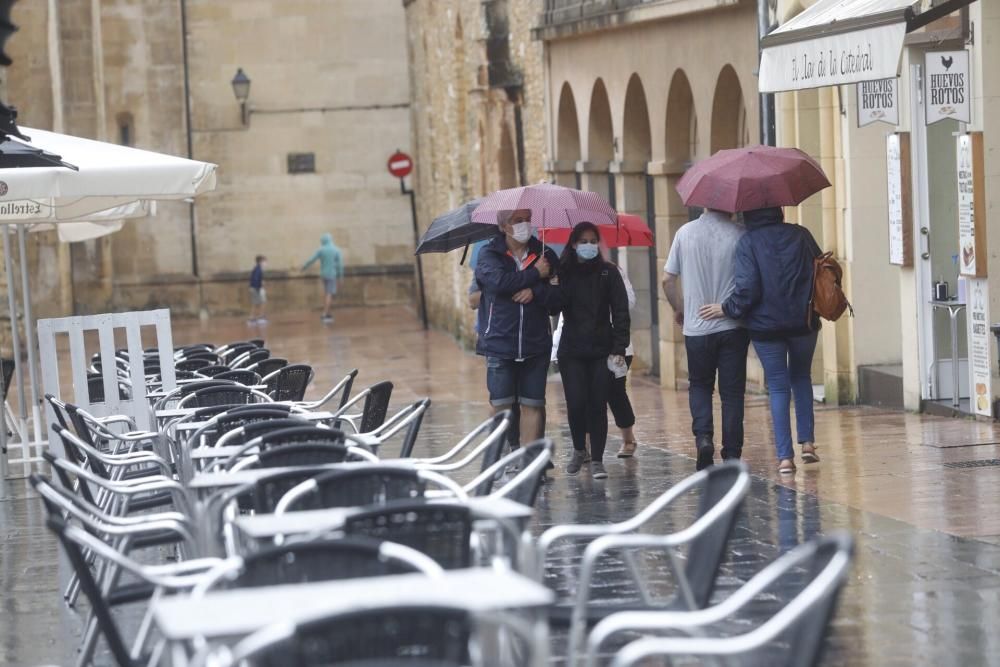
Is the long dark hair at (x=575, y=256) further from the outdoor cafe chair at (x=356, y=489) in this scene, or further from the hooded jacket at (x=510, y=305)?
the outdoor cafe chair at (x=356, y=489)

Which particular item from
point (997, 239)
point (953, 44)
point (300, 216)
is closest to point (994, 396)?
point (997, 239)

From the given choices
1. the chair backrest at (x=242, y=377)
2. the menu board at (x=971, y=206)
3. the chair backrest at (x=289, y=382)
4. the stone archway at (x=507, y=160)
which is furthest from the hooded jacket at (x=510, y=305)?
the stone archway at (x=507, y=160)

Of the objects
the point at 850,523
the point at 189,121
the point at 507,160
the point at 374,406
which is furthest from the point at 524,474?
the point at 189,121

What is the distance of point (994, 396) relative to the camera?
12.8m

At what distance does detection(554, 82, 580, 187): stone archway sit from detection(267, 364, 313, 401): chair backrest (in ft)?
36.5

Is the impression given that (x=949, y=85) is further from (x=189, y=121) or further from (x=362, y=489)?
(x=189, y=121)

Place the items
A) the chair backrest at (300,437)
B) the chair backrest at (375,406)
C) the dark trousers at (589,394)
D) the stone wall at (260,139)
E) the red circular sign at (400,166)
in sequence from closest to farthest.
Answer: the chair backrest at (300,437) < the chair backrest at (375,406) < the dark trousers at (589,394) < the red circular sign at (400,166) < the stone wall at (260,139)

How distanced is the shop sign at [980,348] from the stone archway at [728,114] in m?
5.08

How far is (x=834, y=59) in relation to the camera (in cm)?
1138

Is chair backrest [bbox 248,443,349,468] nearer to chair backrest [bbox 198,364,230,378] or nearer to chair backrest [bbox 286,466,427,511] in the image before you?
chair backrest [bbox 286,466,427,511]

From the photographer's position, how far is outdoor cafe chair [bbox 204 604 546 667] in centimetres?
382

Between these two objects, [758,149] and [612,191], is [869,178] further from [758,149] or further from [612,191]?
[612,191]

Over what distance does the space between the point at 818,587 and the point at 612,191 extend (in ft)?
59.8

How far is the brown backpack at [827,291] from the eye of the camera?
1065 centimetres
